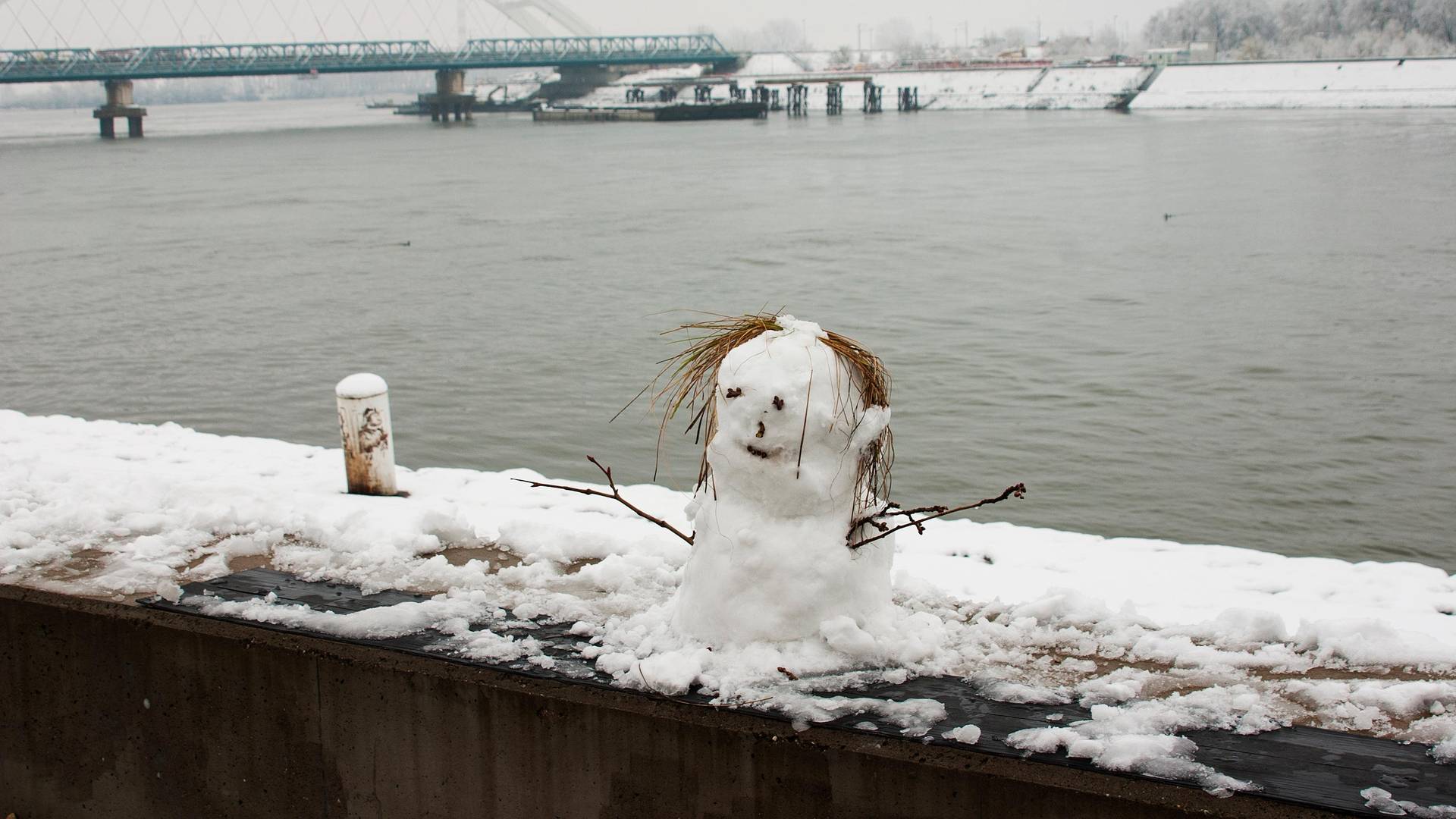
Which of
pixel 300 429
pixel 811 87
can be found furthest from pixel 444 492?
pixel 811 87

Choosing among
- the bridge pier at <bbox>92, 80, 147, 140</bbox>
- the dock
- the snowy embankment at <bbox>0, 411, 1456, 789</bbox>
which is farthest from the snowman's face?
the dock

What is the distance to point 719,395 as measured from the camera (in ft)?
9.82

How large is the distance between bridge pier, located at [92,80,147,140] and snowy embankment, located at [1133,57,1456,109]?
61.2 metres

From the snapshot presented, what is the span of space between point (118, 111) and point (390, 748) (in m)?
81.6

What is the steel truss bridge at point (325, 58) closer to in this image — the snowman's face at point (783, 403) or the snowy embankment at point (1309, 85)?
the snowy embankment at point (1309, 85)

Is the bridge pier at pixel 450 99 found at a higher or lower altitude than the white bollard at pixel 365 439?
higher

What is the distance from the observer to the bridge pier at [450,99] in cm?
9631

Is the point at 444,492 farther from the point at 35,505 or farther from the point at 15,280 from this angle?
the point at 15,280

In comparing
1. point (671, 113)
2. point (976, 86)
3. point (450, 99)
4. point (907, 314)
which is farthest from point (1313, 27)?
point (907, 314)

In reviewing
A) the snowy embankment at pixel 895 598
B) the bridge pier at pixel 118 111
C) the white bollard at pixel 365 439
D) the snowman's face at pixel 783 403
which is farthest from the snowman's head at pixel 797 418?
the bridge pier at pixel 118 111

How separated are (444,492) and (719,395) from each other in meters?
3.46

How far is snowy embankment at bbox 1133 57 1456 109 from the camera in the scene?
6800 cm

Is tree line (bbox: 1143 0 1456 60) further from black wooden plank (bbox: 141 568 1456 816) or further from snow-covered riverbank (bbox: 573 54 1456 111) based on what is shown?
black wooden plank (bbox: 141 568 1456 816)

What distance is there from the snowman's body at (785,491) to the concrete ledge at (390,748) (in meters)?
0.29
